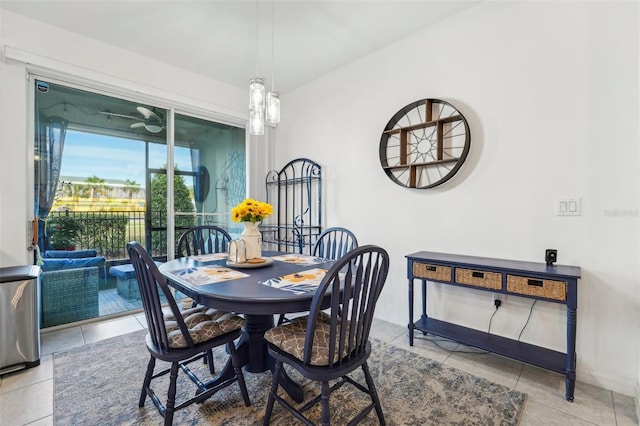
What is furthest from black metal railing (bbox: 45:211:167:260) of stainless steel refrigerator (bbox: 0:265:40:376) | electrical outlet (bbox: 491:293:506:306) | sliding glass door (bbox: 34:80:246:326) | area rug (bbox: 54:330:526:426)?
electrical outlet (bbox: 491:293:506:306)

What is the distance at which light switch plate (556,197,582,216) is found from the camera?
75.2 inches

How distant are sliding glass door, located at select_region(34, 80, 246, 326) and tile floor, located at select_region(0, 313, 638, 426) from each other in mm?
592

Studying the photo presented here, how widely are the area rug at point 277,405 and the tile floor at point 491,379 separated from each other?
66mm

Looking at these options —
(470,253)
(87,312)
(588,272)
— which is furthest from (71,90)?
(588,272)

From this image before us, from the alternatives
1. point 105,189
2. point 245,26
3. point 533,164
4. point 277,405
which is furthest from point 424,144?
point 105,189

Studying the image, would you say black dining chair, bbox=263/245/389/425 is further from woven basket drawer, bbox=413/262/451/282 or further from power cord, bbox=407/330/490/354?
power cord, bbox=407/330/490/354

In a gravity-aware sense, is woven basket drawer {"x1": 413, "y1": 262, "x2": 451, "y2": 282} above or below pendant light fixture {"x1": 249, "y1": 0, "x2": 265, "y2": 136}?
below

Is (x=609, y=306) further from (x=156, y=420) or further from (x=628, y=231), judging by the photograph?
(x=156, y=420)

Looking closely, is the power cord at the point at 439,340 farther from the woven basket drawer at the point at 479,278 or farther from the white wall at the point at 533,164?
the woven basket drawer at the point at 479,278

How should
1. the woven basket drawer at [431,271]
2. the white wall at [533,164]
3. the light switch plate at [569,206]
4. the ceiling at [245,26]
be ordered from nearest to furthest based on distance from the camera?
the white wall at [533,164] < the light switch plate at [569,206] < the woven basket drawer at [431,271] < the ceiling at [245,26]

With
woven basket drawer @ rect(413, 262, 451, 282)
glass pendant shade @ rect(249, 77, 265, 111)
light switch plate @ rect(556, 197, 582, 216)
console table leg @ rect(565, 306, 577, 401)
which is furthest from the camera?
woven basket drawer @ rect(413, 262, 451, 282)

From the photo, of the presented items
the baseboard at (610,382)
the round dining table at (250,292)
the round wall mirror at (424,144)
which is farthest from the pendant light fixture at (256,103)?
the baseboard at (610,382)

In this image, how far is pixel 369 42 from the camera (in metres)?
2.85

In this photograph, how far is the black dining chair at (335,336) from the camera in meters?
1.21
